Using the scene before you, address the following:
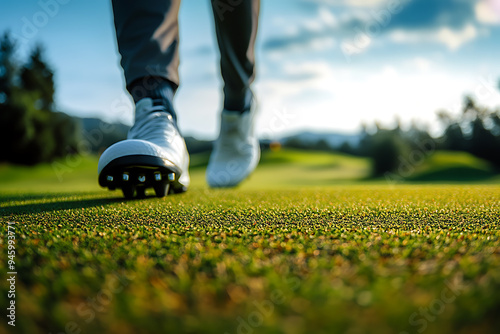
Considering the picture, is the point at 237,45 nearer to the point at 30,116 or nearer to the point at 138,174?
the point at 138,174

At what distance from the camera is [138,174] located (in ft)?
5.45

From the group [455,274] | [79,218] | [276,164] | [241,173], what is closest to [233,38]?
[241,173]

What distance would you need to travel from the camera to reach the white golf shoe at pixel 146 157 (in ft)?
5.14

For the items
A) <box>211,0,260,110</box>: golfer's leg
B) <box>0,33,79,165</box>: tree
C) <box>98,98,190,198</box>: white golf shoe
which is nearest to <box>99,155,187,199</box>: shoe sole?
<box>98,98,190,198</box>: white golf shoe

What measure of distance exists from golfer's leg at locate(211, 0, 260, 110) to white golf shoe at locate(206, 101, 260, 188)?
161 mm

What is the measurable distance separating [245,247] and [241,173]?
8.44 ft

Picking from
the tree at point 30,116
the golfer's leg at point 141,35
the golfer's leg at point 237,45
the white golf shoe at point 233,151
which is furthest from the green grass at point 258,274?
the tree at point 30,116

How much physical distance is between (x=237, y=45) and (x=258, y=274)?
2.27 meters

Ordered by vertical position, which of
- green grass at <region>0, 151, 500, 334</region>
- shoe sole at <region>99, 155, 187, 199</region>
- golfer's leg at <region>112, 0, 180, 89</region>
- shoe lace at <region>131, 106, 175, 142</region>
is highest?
golfer's leg at <region>112, 0, 180, 89</region>

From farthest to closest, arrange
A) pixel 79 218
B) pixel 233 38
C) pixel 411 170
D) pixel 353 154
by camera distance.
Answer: pixel 353 154, pixel 411 170, pixel 233 38, pixel 79 218

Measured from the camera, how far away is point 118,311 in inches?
19.9

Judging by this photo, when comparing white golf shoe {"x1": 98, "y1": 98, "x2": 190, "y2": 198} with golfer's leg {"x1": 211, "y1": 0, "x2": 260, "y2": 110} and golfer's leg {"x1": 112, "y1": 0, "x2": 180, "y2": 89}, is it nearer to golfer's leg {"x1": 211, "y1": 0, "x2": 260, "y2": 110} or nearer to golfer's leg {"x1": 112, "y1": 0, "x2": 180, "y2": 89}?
golfer's leg {"x1": 112, "y1": 0, "x2": 180, "y2": 89}

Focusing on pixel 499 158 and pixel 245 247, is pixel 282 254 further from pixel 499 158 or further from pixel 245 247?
pixel 499 158

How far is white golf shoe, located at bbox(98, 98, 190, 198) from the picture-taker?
5.14 feet
